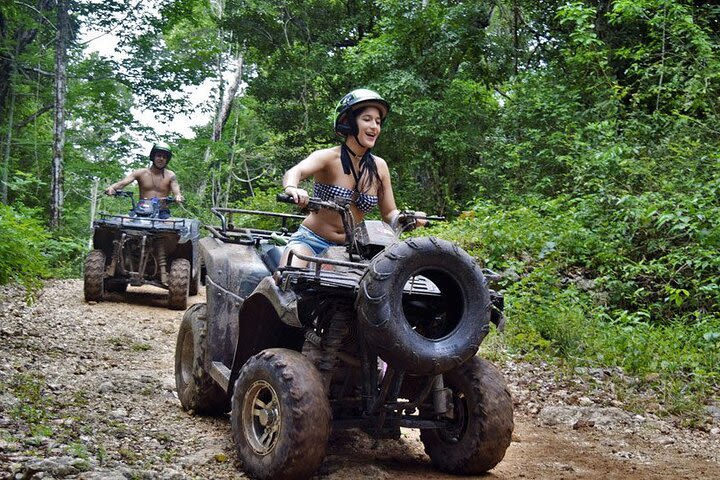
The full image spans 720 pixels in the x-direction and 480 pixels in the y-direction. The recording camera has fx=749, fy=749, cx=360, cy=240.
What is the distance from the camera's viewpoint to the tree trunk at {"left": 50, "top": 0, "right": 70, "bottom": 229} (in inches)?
683

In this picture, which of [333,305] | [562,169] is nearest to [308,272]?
[333,305]

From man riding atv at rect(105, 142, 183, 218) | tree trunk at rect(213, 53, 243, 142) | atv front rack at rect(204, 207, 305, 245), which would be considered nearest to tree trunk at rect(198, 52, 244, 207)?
tree trunk at rect(213, 53, 243, 142)

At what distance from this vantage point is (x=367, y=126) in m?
4.43

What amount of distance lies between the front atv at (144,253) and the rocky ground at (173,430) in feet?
8.56

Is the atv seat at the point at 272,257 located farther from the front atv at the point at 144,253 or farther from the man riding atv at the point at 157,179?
the man riding atv at the point at 157,179

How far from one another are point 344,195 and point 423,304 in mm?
1071

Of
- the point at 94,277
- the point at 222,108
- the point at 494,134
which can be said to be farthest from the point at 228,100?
the point at 94,277

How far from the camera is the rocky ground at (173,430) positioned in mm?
3648

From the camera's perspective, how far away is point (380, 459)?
4234 mm

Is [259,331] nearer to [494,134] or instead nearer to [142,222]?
[142,222]

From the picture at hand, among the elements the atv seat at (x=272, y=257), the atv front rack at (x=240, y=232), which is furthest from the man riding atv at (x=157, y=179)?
the atv seat at (x=272, y=257)

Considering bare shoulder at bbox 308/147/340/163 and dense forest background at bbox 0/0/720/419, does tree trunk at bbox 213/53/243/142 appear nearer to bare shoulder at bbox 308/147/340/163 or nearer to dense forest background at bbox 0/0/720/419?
dense forest background at bbox 0/0/720/419

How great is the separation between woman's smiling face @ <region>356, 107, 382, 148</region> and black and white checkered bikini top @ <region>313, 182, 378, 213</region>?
0.29 metres

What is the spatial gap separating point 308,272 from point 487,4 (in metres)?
15.8
